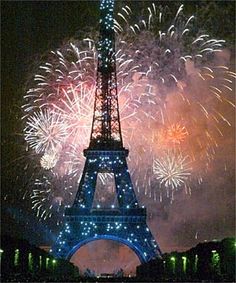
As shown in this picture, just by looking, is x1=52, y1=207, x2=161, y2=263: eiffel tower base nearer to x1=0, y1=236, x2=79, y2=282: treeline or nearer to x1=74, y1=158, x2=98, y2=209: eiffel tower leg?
x1=74, y1=158, x2=98, y2=209: eiffel tower leg

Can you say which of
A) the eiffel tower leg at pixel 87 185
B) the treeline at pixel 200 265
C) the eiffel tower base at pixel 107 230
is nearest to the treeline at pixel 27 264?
the eiffel tower base at pixel 107 230

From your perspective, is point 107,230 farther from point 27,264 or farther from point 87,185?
point 27,264

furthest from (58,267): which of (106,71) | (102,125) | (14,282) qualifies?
(14,282)

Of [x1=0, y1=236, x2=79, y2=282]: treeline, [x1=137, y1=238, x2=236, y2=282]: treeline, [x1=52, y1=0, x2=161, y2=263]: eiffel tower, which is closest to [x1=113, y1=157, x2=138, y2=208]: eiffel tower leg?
[x1=52, y1=0, x2=161, y2=263]: eiffel tower

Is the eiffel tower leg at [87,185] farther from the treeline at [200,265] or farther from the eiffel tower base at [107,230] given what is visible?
the treeline at [200,265]

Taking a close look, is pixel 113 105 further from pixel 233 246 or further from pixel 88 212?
pixel 233 246
